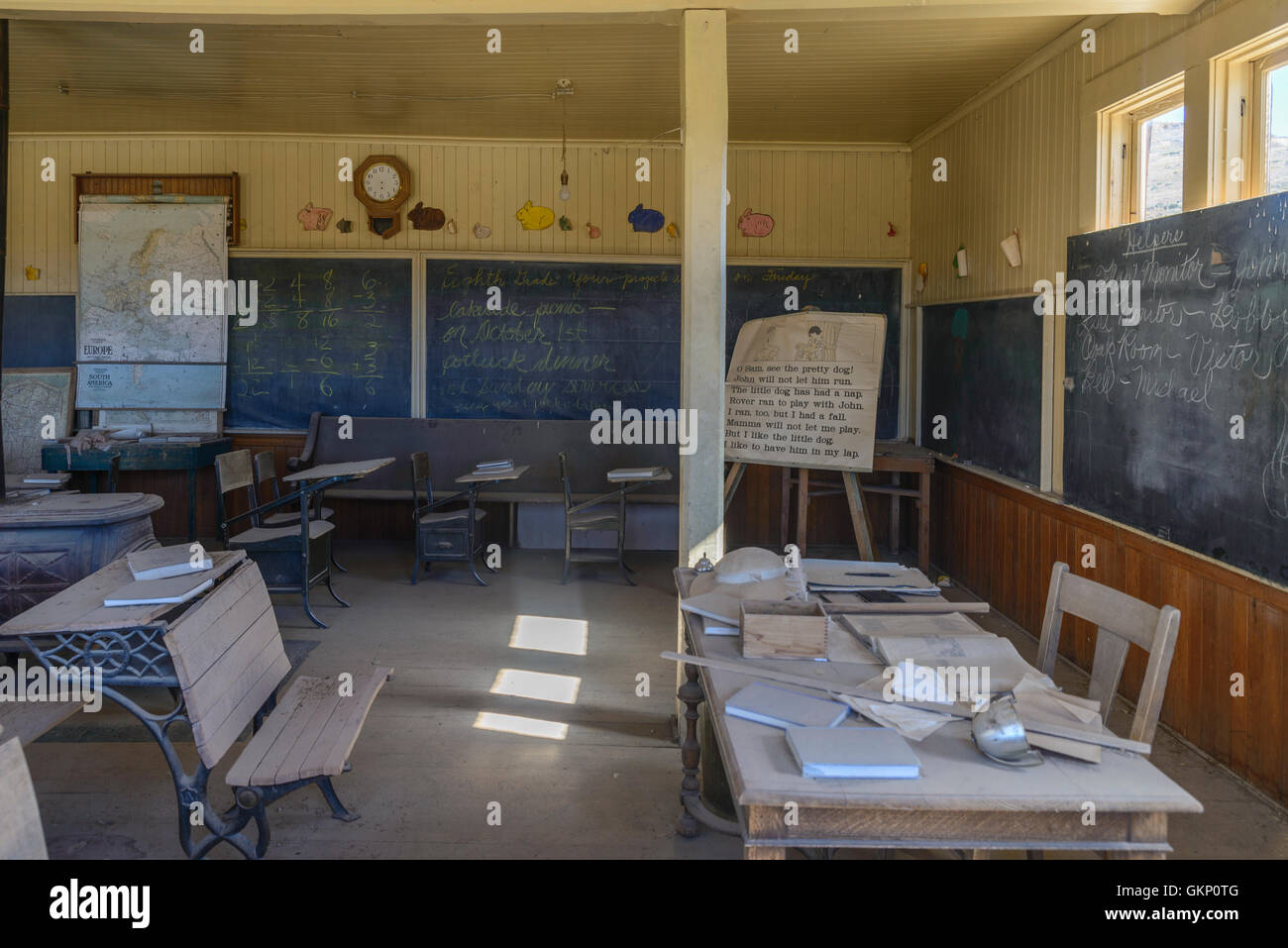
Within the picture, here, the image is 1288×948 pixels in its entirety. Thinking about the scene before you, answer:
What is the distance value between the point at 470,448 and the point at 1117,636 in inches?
242

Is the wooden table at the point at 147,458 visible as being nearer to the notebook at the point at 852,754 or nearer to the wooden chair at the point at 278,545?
the wooden chair at the point at 278,545

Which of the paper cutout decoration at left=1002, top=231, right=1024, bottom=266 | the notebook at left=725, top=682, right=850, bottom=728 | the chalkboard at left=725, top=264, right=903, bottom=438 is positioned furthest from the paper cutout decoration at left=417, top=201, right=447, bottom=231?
the notebook at left=725, top=682, right=850, bottom=728

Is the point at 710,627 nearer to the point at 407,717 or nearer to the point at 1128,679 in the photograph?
the point at 407,717

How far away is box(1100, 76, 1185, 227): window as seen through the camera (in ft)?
14.4

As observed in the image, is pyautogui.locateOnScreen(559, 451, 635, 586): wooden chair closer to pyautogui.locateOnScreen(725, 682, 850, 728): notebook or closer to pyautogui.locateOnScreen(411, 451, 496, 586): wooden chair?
pyautogui.locateOnScreen(411, 451, 496, 586): wooden chair

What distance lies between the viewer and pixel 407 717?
4.33 meters

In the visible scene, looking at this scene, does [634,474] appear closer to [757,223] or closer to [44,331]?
[757,223]

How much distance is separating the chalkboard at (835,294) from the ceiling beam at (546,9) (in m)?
3.74

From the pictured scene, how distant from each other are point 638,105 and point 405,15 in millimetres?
2919

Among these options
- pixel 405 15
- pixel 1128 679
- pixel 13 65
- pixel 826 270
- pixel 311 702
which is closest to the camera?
pixel 311 702

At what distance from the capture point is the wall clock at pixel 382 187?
792 cm

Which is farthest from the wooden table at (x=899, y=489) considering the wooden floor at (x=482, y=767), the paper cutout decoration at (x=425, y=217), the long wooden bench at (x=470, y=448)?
the paper cutout decoration at (x=425, y=217)

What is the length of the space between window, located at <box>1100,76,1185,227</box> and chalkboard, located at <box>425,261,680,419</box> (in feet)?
12.0

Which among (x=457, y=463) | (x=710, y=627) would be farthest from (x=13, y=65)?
(x=710, y=627)
